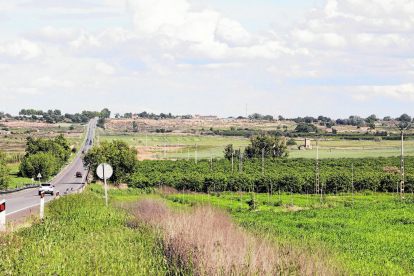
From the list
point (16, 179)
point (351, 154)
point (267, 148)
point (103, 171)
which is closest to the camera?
point (103, 171)

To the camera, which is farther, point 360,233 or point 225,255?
point 360,233

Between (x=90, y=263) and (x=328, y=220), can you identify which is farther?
(x=328, y=220)

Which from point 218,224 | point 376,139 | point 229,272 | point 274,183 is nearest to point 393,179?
point 274,183

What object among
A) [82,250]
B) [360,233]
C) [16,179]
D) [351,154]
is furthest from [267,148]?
[82,250]

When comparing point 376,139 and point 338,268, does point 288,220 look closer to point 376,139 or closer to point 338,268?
point 338,268

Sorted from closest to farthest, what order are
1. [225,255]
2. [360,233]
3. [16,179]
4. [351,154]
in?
[225,255], [360,233], [16,179], [351,154]

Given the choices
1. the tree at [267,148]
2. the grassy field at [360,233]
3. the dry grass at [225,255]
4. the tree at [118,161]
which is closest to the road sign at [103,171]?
the grassy field at [360,233]

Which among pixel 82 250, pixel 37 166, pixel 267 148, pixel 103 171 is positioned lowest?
pixel 37 166

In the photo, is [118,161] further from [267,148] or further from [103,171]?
[267,148]

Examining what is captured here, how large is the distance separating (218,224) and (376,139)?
554 feet

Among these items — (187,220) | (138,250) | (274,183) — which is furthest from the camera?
(274,183)

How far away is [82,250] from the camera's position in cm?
953

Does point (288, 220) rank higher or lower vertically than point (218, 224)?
lower

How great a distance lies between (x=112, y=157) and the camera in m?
67.6
